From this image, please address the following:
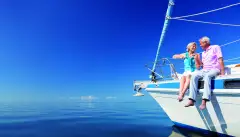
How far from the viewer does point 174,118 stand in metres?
10.2

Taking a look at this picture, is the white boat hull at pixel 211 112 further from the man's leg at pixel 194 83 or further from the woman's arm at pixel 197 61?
the woman's arm at pixel 197 61

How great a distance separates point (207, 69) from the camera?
6.95 meters

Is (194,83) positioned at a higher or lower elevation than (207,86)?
higher

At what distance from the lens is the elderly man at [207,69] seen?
6.64 metres

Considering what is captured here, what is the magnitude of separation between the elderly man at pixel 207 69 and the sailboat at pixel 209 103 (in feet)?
0.66

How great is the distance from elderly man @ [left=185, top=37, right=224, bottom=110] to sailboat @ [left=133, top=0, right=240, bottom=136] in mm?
201

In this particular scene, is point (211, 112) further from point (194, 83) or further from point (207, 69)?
point (207, 69)

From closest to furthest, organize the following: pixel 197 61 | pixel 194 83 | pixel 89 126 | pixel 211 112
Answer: pixel 194 83 → pixel 197 61 → pixel 211 112 → pixel 89 126

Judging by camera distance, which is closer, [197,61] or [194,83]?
[194,83]

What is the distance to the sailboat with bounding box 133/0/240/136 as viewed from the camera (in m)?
6.39

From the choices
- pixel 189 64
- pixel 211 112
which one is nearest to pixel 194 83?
pixel 189 64

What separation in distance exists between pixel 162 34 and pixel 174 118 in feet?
11.8

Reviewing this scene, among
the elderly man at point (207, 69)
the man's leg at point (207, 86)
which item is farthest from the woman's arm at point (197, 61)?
the man's leg at point (207, 86)

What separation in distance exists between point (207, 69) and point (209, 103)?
101 cm
